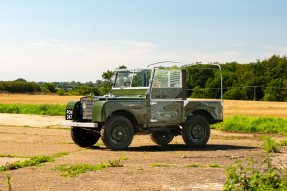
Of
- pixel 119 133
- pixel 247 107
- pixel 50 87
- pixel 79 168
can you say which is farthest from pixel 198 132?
pixel 50 87

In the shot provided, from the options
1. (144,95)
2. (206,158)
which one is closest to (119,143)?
(144,95)

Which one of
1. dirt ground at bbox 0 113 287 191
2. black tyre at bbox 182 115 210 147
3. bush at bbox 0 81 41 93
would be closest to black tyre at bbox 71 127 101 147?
dirt ground at bbox 0 113 287 191

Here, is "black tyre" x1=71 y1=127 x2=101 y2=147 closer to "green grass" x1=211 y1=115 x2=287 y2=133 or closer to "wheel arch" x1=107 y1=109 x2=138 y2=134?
"wheel arch" x1=107 y1=109 x2=138 y2=134

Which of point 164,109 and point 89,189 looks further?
point 164,109

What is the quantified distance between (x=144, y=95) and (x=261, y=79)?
6865 cm

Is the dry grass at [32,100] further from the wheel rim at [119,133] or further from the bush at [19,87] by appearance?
the wheel rim at [119,133]

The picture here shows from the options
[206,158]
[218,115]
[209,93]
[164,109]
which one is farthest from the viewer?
[209,93]

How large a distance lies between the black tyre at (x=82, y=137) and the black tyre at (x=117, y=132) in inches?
55.1

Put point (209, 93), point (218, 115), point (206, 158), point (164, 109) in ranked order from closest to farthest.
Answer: point (206, 158), point (164, 109), point (218, 115), point (209, 93)

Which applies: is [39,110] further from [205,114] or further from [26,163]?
[26,163]

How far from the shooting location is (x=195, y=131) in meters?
12.5

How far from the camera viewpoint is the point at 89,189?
6223 mm

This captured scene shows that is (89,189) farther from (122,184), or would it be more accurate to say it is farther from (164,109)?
(164,109)

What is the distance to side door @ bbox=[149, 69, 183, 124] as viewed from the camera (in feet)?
38.6
